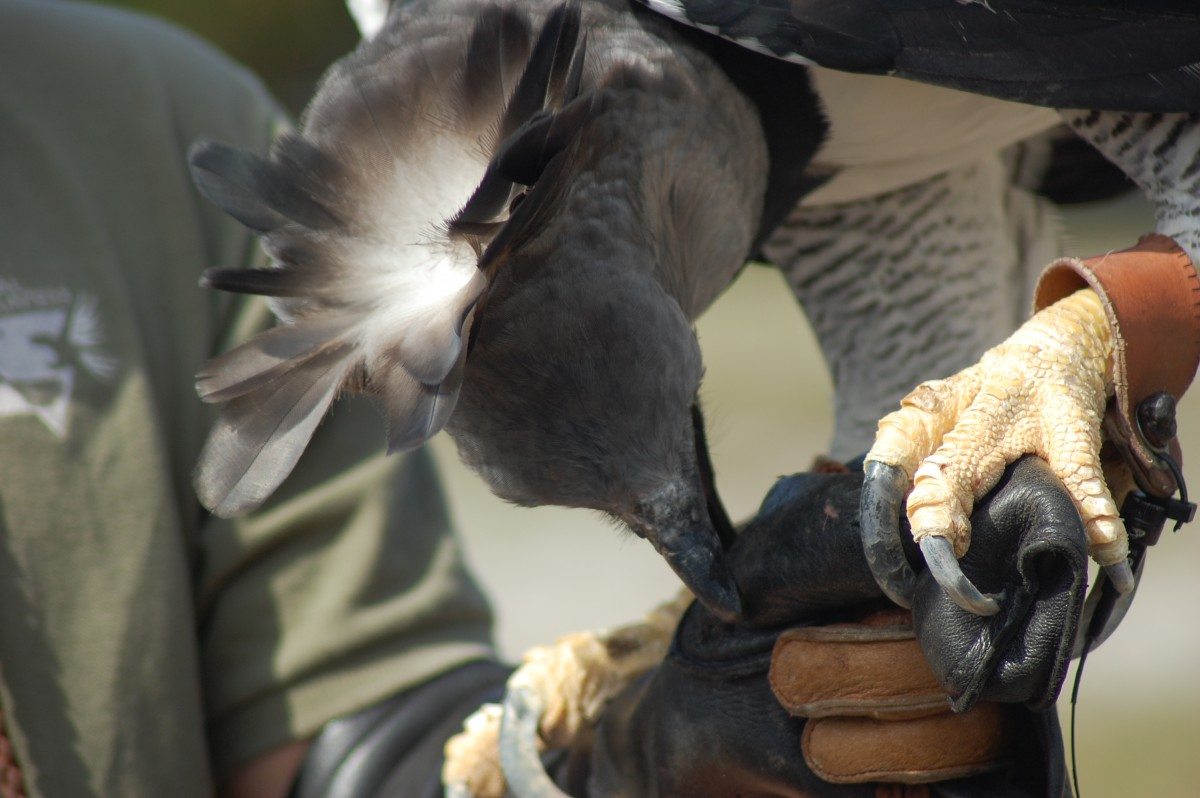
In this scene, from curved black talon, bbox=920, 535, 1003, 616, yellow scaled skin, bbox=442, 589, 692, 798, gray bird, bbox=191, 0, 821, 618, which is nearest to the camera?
curved black talon, bbox=920, 535, 1003, 616

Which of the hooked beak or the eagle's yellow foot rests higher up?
the eagle's yellow foot

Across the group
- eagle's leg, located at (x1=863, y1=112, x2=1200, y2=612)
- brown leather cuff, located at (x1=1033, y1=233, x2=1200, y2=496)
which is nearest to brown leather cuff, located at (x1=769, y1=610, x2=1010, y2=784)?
eagle's leg, located at (x1=863, y1=112, x2=1200, y2=612)

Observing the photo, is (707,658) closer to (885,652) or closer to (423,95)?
(885,652)

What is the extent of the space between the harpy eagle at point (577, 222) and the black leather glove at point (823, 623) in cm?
3

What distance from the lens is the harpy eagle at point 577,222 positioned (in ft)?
2.93

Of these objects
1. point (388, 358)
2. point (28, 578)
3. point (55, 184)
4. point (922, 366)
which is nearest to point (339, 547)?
point (28, 578)

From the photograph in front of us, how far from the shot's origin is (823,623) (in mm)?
995

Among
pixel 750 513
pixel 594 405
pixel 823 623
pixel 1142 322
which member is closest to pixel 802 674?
pixel 823 623

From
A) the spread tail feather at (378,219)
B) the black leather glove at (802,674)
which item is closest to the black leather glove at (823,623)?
the black leather glove at (802,674)

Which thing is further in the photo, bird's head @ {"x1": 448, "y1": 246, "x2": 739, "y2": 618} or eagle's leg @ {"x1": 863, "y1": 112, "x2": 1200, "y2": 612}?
bird's head @ {"x1": 448, "y1": 246, "x2": 739, "y2": 618}

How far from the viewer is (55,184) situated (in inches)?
56.6

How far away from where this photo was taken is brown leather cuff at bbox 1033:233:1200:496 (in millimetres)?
941

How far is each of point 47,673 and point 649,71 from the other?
0.94 meters

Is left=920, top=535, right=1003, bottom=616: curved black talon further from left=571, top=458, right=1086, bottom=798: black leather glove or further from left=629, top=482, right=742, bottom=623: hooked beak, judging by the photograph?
left=629, top=482, right=742, bottom=623: hooked beak
